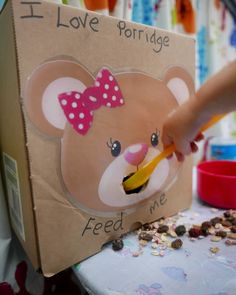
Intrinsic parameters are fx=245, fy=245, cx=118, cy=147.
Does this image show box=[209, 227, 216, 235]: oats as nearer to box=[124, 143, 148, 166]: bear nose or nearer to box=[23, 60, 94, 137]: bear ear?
box=[124, 143, 148, 166]: bear nose

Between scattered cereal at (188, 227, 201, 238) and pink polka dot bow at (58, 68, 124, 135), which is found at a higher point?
pink polka dot bow at (58, 68, 124, 135)

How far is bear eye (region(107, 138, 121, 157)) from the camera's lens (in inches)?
14.0

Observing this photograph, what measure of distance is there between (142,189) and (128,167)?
0.06 meters

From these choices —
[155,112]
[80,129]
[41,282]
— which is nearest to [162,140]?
[155,112]

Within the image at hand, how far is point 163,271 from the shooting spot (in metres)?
0.32

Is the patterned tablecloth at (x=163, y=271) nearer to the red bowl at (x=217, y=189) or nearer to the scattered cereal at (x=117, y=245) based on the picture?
the scattered cereal at (x=117, y=245)

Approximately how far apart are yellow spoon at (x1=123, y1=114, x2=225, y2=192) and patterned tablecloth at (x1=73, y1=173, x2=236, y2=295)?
89 millimetres

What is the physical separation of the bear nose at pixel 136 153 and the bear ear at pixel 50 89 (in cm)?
12

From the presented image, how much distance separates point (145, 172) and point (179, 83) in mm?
177

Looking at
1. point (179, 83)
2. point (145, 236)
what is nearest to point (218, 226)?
point (145, 236)

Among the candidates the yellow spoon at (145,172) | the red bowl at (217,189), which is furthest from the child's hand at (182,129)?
the red bowl at (217,189)

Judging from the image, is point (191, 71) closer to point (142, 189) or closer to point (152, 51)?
point (152, 51)

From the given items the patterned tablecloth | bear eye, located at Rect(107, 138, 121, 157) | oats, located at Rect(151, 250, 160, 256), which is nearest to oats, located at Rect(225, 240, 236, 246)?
the patterned tablecloth

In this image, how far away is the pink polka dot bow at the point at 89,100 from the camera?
31 centimetres
